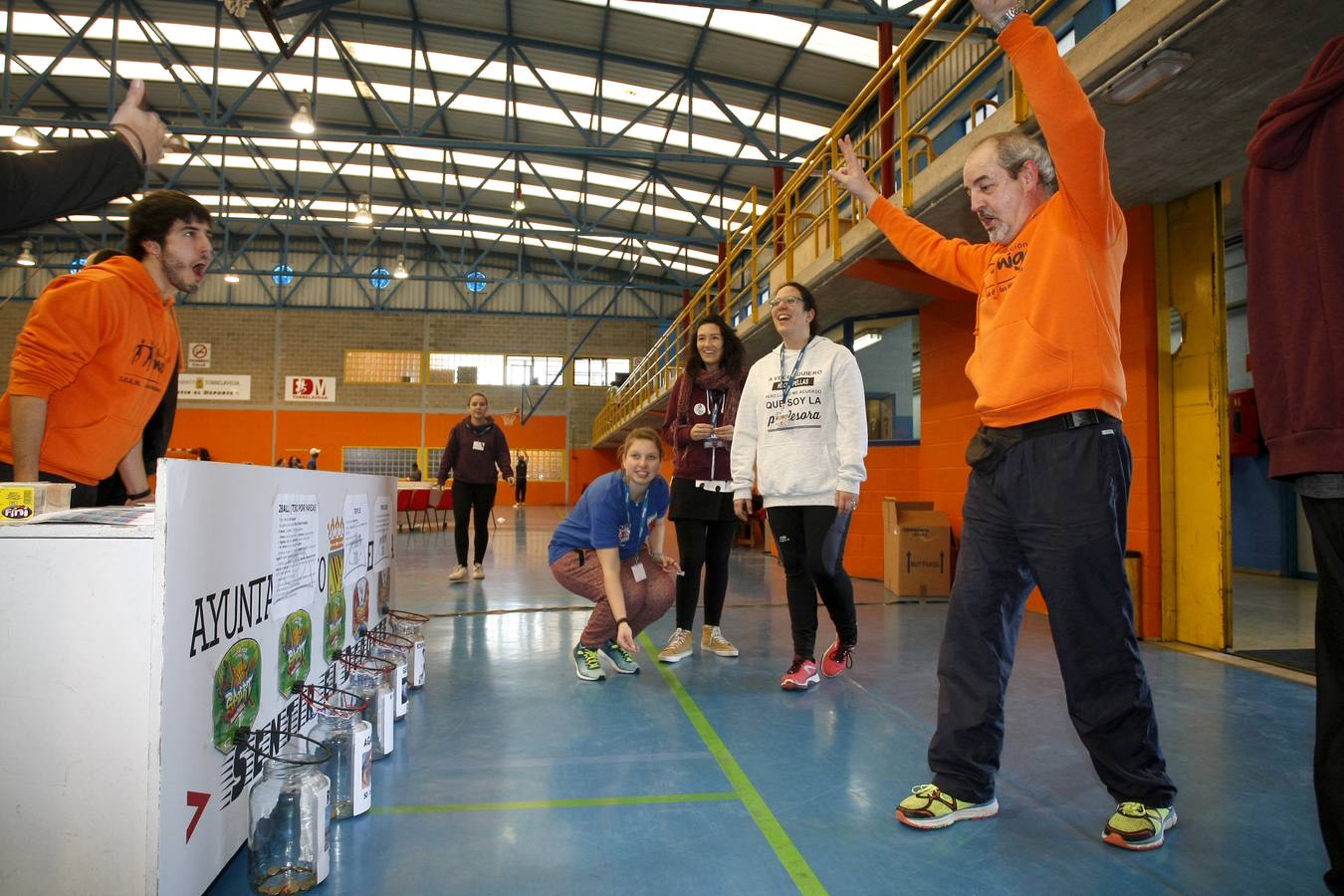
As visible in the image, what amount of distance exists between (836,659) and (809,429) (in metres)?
1.13

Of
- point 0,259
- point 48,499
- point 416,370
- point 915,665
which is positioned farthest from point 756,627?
point 0,259

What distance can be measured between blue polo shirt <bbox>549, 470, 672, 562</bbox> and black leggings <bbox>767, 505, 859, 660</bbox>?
619 millimetres

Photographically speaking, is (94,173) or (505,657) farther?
(505,657)

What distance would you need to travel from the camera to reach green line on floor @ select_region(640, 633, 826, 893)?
5.46ft

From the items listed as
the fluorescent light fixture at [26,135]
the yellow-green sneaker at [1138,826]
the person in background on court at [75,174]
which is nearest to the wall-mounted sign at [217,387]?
the fluorescent light fixture at [26,135]

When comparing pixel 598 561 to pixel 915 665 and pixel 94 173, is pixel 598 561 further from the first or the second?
pixel 94 173

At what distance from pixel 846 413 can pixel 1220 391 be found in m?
2.66

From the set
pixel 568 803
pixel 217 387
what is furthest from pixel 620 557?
pixel 217 387

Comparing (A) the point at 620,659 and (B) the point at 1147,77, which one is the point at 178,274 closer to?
(A) the point at 620,659

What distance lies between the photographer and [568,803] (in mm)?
2051

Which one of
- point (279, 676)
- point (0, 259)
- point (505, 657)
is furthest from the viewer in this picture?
point (0, 259)

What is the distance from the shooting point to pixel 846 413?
3107mm

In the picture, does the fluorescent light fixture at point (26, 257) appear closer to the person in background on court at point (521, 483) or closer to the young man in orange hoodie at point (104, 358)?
the person in background on court at point (521, 483)

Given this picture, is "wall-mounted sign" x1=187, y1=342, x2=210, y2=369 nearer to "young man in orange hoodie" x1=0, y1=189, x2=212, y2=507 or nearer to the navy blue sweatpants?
"young man in orange hoodie" x1=0, y1=189, x2=212, y2=507
